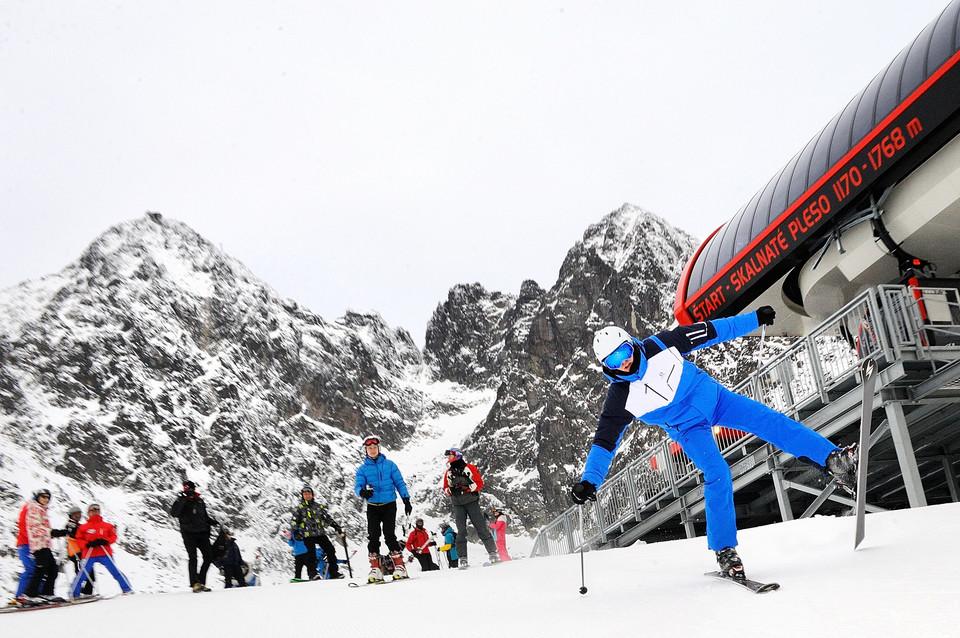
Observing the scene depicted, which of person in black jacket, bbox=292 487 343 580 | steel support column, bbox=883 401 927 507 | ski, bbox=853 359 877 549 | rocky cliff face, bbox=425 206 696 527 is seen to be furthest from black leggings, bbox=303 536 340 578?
rocky cliff face, bbox=425 206 696 527

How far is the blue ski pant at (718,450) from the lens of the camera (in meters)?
4.28

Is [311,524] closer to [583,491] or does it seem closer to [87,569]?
[87,569]

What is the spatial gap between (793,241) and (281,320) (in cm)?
15875

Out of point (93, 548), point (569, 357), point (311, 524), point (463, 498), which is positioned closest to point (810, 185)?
point (463, 498)

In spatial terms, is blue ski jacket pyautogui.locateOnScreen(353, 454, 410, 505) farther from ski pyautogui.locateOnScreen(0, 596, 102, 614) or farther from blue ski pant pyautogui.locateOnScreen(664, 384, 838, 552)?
blue ski pant pyautogui.locateOnScreen(664, 384, 838, 552)

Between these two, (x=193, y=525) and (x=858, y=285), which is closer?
(x=858, y=285)

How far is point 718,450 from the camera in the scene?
4430mm

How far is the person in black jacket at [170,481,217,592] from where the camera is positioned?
10.4m

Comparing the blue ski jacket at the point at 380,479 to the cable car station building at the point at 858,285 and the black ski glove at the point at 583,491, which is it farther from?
the cable car station building at the point at 858,285

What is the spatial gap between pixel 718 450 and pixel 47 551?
8.36 metres

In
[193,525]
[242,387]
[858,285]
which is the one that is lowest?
[193,525]

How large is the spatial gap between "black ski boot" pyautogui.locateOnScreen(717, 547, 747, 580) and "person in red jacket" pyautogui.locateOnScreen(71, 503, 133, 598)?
26.7ft

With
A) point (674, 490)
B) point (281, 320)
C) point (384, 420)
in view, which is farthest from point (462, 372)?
Answer: point (674, 490)

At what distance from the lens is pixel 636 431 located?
9238 cm
